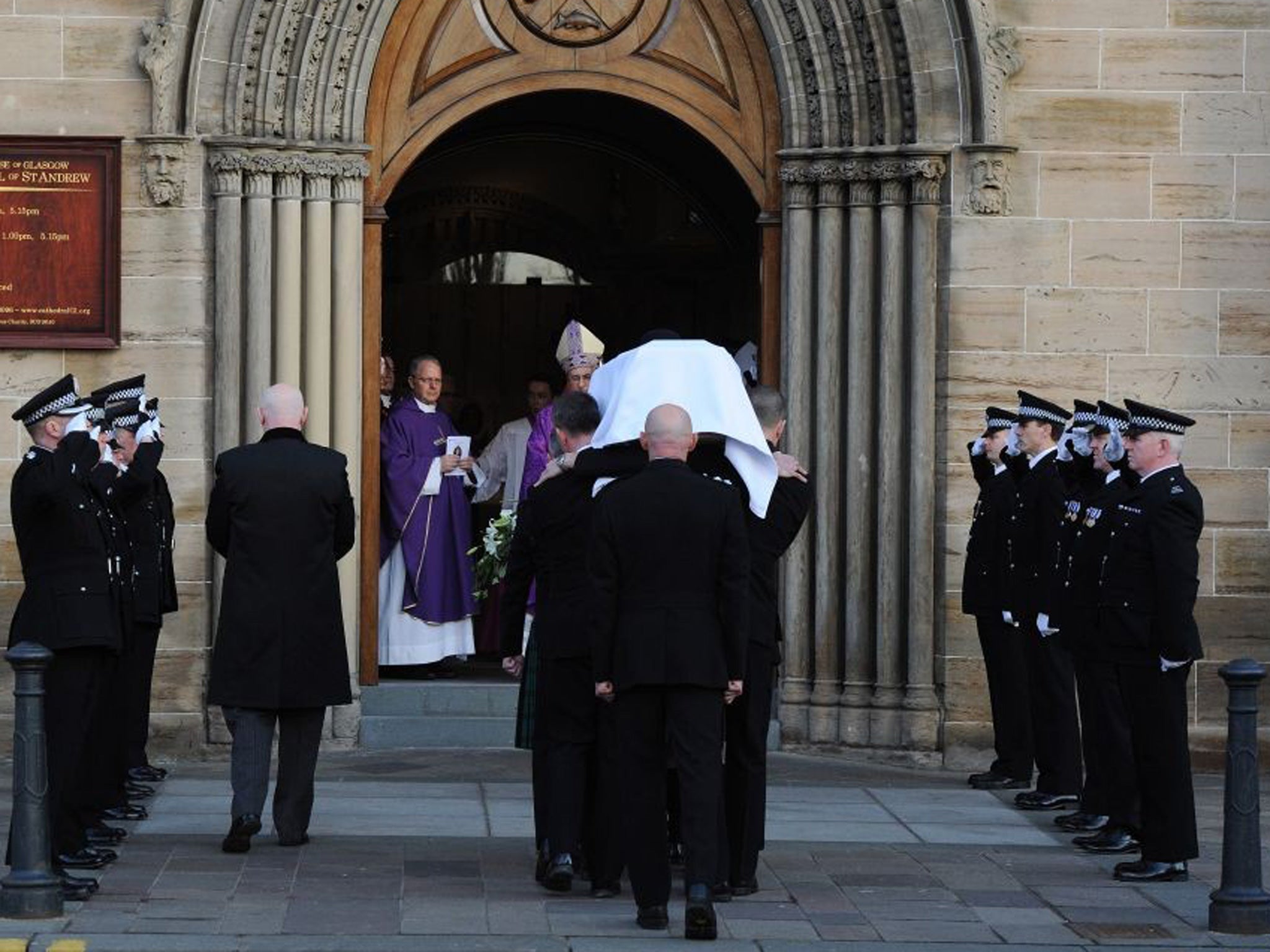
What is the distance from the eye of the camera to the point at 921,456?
13773 mm

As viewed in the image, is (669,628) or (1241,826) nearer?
(669,628)

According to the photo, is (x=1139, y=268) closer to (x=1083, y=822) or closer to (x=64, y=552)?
(x=1083, y=822)

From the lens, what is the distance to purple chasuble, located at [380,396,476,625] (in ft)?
48.3

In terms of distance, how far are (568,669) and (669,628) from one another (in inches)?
38.9

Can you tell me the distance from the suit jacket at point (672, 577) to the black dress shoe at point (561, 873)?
1.01 meters

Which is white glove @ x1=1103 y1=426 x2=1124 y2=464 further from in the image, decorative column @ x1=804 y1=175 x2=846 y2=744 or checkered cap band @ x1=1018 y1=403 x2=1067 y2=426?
decorative column @ x1=804 y1=175 x2=846 y2=744

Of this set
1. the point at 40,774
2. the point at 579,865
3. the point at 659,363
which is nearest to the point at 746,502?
the point at 659,363

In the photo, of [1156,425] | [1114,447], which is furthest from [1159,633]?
[1114,447]

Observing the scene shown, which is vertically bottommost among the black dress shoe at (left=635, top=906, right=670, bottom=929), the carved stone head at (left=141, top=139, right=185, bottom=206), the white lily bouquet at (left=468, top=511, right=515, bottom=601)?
the black dress shoe at (left=635, top=906, right=670, bottom=929)

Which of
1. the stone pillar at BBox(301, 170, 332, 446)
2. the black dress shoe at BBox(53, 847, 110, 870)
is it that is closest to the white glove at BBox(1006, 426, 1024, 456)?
the stone pillar at BBox(301, 170, 332, 446)

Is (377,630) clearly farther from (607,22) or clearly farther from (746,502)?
(746,502)

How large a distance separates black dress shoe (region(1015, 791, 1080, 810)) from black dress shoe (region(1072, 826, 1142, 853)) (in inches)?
47.6

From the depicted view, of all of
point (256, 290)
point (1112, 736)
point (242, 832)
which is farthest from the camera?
point (256, 290)

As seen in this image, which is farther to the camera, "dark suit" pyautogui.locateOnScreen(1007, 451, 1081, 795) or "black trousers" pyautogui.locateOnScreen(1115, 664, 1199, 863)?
"dark suit" pyautogui.locateOnScreen(1007, 451, 1081, 795)
